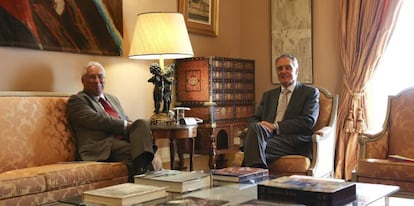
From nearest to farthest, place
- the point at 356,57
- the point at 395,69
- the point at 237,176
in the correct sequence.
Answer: the point at 237,176 → the point at 395,69 → the point at 356,57

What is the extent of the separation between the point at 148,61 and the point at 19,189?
7.29ft

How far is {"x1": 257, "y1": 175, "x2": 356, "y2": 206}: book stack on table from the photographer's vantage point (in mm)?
1944

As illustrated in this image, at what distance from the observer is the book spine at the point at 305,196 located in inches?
76.2

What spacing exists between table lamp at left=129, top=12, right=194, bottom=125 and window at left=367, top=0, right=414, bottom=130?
1975 millimetres

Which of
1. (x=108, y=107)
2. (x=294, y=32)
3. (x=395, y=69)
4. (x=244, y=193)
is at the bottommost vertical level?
(x=244, y=193)

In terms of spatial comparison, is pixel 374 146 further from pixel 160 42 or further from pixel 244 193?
pixel 160 42

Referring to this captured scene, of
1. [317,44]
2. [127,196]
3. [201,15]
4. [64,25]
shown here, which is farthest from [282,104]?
[127,196]

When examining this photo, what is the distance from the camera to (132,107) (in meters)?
4.46

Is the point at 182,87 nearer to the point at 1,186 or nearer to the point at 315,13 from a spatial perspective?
the point at 315,13

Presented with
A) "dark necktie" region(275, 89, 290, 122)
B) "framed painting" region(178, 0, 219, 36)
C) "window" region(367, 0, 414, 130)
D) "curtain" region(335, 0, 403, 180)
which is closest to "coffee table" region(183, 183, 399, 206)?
"dark necktie" region(275, 89, 290, 122)

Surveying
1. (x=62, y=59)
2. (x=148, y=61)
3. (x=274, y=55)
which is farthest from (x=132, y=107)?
(x=274, y=55)

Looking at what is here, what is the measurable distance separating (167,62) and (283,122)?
5.11 feet

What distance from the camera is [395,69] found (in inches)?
184

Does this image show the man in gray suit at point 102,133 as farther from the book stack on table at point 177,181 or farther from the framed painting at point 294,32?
the framed painting at point 294,32
